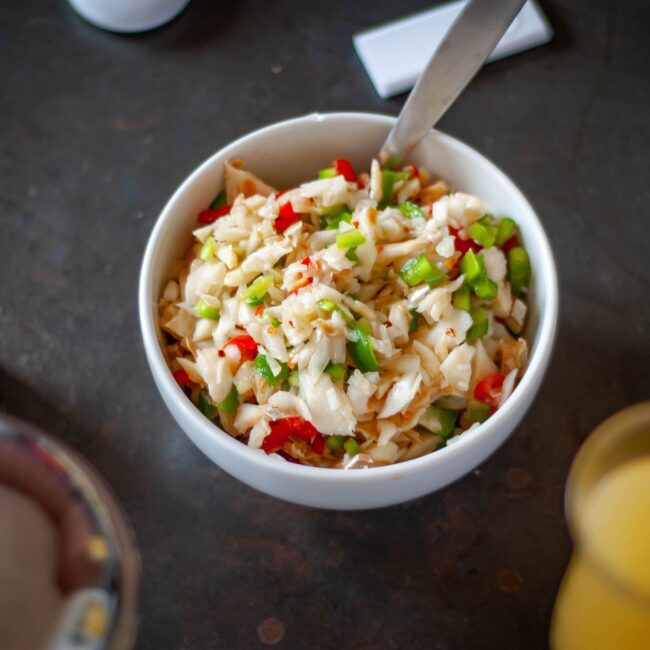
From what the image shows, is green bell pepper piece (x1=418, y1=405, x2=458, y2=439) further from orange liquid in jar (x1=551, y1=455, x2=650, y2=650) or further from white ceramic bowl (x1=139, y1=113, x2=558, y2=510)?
orange liquid in jar (x1=551, y1=455, x2=650, y2=650)

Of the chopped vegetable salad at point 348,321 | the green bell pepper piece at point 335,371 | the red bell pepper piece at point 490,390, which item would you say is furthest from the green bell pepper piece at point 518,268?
the green bell pepper piece at point 335,371

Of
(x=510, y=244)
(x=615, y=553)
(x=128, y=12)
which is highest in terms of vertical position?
(x=128, y=12)

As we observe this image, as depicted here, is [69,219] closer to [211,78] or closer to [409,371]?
[211,78]

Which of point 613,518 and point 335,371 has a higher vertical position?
point 335,371

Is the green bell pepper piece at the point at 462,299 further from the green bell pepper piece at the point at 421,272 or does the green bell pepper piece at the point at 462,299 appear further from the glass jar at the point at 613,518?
the glass jar at the point at 613,518

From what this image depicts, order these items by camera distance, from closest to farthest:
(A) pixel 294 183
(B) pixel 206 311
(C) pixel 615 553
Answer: (C) pixel 615 553, (B) pixel 206 311, (A) pixel 294 183

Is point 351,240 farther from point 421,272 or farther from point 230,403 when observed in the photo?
point 230,403

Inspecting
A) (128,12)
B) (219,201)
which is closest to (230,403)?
(219,201)

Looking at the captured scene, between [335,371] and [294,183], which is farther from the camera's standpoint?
[294,183]
